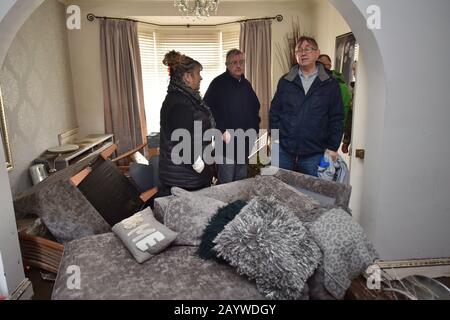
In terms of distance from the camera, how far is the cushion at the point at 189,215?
6.15 feet

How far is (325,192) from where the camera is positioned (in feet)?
6.35

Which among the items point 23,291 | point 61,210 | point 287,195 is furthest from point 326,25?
point 23,291

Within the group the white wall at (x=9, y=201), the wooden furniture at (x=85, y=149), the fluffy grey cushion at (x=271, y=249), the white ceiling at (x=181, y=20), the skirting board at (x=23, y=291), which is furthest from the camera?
the white ceiling at (x=181, y=20)

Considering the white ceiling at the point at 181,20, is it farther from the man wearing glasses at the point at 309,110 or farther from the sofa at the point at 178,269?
the sofa at the point at 178,269

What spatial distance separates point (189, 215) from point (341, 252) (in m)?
0.86

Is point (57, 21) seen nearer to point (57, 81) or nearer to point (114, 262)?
point (57, 81)

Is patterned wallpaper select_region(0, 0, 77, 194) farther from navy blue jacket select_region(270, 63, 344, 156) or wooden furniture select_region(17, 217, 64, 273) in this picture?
navy blue jacket select_region(270, 63, 344, 156)

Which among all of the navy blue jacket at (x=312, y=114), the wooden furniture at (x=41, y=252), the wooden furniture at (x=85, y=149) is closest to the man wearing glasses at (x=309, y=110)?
the navy blue jacket at (x=312, y=114)

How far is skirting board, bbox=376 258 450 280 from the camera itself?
2086 mm

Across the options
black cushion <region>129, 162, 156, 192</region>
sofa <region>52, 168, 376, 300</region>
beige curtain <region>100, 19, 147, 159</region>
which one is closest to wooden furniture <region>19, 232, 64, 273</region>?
sofa <region>52, 168, 376, 300</region>

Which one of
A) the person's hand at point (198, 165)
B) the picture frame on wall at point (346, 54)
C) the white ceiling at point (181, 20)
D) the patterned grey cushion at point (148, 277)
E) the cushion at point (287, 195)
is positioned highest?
the white ceiling at point (181, 20)

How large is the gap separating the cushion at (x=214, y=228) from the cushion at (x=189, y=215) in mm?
93

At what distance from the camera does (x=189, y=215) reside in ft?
6.29

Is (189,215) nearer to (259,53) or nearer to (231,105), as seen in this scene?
(231,105)
